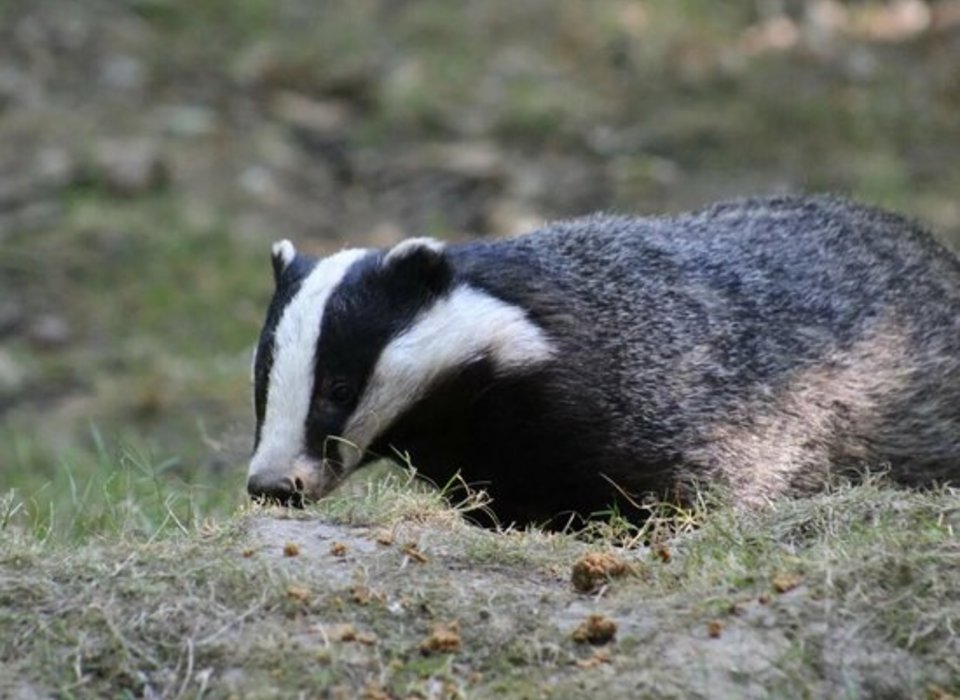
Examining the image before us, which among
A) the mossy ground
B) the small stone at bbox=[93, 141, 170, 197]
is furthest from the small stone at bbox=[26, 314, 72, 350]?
the small stone at bbox=[93, 141, 170, 197]

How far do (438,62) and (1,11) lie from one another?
8.90 ft

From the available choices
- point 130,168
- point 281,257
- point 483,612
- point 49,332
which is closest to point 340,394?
point 281,257

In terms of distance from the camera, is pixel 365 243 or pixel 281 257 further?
pixel 365 243

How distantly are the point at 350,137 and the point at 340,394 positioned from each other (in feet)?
21.8

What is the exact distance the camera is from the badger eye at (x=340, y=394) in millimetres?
5746

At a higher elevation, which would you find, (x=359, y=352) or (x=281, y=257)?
(x=281, y=257)

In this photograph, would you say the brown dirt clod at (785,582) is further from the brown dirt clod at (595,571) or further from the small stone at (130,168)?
the small stone at (130,168)

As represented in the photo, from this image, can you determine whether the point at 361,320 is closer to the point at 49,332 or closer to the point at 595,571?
the point at 595,571

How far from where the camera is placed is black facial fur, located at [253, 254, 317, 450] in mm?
5805

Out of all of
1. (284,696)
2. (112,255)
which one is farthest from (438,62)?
(284,696)

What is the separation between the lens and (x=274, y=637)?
4.12 m

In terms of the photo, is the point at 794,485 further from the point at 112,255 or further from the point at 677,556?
the point at 112,255

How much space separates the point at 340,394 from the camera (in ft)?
18.9

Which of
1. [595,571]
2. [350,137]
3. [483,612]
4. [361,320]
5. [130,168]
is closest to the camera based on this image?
[483,612]
